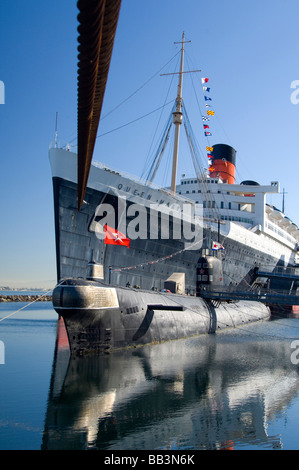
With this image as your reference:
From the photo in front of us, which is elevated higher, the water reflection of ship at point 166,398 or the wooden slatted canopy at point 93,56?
the wooden slatted canopy at point 93,56

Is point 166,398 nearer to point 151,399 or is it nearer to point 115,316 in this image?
point 151,399

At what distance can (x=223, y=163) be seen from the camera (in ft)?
177

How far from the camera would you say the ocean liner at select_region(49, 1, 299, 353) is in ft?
59.0

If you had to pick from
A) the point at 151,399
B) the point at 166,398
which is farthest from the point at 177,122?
the point at 151,399

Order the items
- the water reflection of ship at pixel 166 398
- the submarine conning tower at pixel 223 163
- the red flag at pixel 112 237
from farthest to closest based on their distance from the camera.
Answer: the submarine conning tower at pixel 223 163 < the red flag at pixel 112 237 < the water reflection of ship at pixel 166 398

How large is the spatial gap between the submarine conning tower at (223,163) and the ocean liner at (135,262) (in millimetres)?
11789

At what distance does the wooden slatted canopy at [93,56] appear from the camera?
3012mm

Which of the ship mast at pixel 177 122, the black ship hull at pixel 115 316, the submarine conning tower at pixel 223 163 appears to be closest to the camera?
the black ship hull at pixel 115 316

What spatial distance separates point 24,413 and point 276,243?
51151 millimetres

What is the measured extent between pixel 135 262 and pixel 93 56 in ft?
83.6

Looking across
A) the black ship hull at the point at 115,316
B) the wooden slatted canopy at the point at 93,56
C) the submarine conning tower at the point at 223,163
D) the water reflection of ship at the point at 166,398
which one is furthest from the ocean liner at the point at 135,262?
the wooden slatted canopy at the point at 93,56

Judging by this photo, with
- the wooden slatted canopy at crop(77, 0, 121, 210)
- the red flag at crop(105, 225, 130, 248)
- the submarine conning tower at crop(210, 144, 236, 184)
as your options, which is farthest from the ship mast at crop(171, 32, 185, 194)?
the wooden slatted canopy at crop(77, 0, 121, 210)

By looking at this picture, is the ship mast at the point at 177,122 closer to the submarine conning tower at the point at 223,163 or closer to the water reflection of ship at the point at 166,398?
the submarine conning tower at the point at 223,163

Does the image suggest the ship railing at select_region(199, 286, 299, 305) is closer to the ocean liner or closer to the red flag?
the ocean liner
